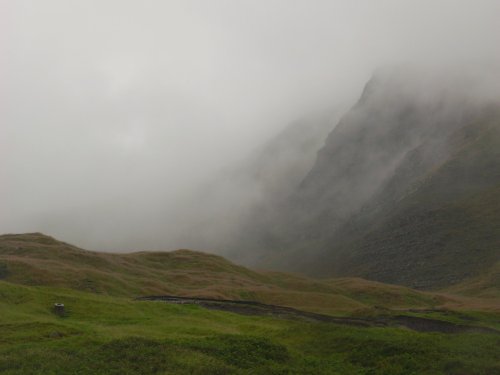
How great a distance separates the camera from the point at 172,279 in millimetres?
111688

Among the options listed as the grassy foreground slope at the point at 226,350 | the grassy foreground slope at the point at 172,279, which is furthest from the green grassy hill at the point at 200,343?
the grassy foreground slope at the point at 172,279

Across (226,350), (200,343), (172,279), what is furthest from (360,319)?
(172,279)

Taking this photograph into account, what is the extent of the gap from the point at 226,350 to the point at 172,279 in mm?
81191

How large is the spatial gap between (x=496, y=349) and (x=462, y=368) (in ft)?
13.2

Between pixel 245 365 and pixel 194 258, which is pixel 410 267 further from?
pixel 245 365

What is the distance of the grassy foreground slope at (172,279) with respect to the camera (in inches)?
3103

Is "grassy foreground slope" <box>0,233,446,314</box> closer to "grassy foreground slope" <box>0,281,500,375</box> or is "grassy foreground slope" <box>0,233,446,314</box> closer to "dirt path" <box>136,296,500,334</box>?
"dirt path" <box>136,296,500,334</box>

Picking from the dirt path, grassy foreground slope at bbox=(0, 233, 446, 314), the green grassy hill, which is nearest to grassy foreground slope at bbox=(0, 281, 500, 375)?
the green grassy hill

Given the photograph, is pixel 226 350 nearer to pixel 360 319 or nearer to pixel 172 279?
pixel 360 319

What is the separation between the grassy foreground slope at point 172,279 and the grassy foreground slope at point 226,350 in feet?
118

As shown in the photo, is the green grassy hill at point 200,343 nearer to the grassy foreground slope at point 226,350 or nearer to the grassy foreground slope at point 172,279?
the grassy foreground slope at point 226,350

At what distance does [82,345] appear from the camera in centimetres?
3331

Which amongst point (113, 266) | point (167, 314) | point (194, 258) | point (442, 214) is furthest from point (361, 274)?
point (167, 314)

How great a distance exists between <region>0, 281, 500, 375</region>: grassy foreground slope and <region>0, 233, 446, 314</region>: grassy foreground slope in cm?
3584
